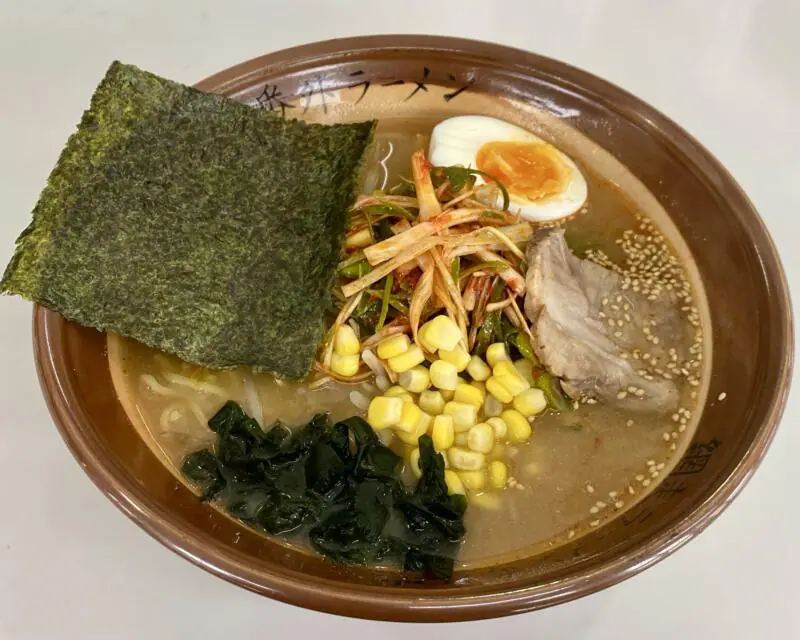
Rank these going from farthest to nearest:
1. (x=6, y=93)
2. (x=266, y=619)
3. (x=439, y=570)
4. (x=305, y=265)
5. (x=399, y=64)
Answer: (x=6, y=93) → (x=399, y=64) → (x=305, y=265) → (x=266, y=619) → (x=439, y=570)

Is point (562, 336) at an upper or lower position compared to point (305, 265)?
lower

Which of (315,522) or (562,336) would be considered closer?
(315,522)

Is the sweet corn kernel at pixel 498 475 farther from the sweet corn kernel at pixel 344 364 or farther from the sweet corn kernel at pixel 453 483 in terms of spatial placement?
the sweet corn kernel at pixel 344 364

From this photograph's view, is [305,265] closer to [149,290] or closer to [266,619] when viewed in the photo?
[149,290]

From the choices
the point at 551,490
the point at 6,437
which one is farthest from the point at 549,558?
the point at 6,437

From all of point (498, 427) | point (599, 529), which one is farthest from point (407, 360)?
point (599, 529)

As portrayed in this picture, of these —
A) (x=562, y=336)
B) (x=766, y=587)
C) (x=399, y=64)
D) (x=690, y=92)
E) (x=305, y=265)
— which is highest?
(x=690, y=92)

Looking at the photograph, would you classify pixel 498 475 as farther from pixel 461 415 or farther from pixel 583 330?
pixel 583 330

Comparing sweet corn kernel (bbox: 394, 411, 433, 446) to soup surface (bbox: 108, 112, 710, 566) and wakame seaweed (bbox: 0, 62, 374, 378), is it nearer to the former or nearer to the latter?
soup surface (bbox: 108, 112, 710, 566)
